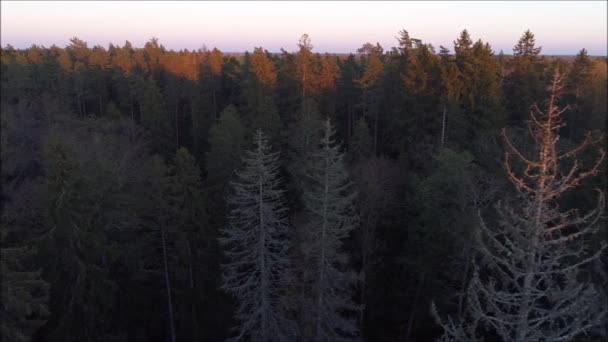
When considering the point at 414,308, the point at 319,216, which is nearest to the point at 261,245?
the point at 319,216

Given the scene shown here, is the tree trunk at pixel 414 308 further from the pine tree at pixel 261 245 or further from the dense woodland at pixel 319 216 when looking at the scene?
the pine tree at pixel 261 245

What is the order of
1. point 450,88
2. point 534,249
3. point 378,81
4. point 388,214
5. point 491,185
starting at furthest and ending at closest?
1. point 378,81
2. point 450,88
3. point 388,214
4. point 491,185
5. point 534,249

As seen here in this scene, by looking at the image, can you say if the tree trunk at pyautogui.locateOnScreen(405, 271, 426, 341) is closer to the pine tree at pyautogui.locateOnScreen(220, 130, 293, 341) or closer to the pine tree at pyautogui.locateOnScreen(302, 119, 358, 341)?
the pine tree at pyautogui.locateOnScreen(302, 119, 358, 341)

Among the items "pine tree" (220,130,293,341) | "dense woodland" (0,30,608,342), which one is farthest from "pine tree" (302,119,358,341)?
"pine tree" (220,130,293,341)

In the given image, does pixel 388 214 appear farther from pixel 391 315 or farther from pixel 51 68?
pixel 51 68

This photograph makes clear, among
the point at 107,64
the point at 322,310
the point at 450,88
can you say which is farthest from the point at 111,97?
the point at 322,310

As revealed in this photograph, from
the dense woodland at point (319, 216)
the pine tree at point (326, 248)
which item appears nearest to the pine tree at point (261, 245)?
the dense woodland at point (319, 216)

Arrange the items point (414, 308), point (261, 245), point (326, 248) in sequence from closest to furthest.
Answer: point (326, 248), point (261, 245), point (414, 308)

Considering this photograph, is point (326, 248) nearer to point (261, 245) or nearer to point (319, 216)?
point (319, 216)
